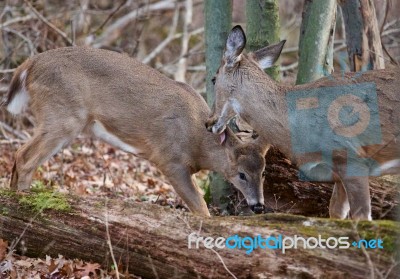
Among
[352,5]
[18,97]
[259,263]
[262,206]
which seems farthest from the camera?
[352,5]

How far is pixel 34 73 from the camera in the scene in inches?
282

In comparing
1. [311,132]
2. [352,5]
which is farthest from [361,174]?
[352,5]

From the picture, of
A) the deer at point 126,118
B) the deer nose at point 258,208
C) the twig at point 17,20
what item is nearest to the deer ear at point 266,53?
the deer at point 126,118

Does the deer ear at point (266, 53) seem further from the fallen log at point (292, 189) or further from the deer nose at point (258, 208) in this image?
the deer nose at point (258, 208)

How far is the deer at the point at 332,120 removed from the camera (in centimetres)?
572

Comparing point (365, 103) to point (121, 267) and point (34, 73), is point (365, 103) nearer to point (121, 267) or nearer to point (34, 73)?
point (121, 267)

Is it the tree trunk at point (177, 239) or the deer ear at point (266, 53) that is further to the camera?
the deer ear at point (266, 53)

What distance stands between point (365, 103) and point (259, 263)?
6.73 ft

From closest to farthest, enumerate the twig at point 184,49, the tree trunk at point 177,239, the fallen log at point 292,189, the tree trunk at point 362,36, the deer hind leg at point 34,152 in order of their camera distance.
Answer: the tree trunk at point 177,239, the fallen log at point 292,189, the deer hind leg at point 34,152, the tree trunk at point 362,36, the twig at point 184,49

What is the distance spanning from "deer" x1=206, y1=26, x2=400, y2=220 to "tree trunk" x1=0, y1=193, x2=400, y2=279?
121 cm

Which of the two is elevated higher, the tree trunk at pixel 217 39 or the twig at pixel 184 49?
the twig at pixel 184 49

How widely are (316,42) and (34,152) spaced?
3013mm

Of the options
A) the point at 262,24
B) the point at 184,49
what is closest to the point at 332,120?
the point at 262,24

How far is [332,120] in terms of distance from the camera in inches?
230
